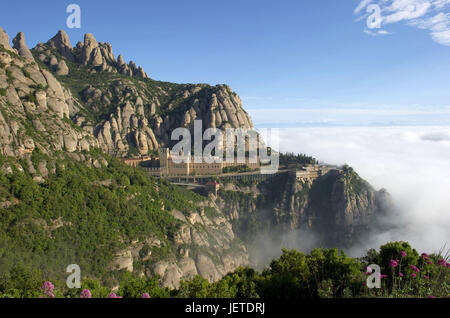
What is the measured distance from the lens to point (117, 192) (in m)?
70.1

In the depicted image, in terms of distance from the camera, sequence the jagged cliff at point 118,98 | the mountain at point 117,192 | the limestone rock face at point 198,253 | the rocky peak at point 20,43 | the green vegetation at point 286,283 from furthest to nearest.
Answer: the rocky peak at point 20,43 → the jagged cliff at point 118,98 → the limestone rock face at point 198,253 → the mountain at point 117,192 → the green vegetation at point 286,283

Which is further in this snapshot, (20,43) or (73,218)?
(20,43)

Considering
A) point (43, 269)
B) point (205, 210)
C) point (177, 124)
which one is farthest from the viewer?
point (177, 124)

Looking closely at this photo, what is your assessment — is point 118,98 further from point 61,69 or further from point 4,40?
point 4,40

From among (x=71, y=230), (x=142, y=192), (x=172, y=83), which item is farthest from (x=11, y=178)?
(x=172, y=83)

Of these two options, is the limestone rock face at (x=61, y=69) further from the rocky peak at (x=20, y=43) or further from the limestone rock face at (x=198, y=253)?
the limestone rock face at (x=198, y=253)

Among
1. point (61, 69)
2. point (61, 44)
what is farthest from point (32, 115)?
point (61, 44)

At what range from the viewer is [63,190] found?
57.4 m

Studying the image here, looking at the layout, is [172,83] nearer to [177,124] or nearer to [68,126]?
[177,124]

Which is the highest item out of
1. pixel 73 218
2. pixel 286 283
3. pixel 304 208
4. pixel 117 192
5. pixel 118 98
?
pixel 118 98

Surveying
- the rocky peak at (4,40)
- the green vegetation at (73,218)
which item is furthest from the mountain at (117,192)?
the rocky peak at (4,40)

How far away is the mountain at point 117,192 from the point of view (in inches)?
2003

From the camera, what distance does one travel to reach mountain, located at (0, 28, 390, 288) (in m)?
50.9
